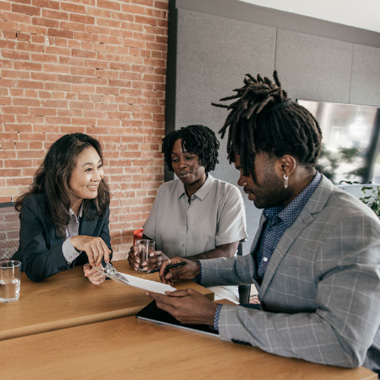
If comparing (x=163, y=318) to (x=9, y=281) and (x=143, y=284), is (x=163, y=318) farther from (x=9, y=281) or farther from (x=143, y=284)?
(x=9, y=281)

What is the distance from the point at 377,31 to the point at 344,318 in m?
4.86

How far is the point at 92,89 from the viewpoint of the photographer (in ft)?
10.8

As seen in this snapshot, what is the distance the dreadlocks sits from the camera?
4.08ft

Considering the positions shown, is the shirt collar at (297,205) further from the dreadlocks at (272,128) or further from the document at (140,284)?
the document at (140,284)

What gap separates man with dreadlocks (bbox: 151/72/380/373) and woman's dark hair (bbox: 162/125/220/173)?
0.84 metres

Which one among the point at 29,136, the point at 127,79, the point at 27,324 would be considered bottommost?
the point at 27,324

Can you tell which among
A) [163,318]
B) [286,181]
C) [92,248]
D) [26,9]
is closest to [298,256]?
[286,181]

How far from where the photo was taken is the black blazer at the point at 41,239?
156 cm

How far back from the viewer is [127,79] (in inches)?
135

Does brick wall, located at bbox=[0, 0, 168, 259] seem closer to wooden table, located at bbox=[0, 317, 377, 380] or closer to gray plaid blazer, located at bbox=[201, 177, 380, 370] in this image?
wooden table, located at bbox=[0, 317, 377, 380]

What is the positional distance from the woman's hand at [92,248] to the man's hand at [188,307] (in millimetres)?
393

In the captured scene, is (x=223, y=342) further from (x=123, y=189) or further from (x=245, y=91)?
(x=123, y=189)

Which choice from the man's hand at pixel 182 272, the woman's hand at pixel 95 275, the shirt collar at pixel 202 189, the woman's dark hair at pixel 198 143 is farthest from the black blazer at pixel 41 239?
the woman's dark hair at pixel 198 143

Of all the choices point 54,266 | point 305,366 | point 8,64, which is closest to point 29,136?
point 8,64
